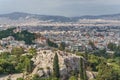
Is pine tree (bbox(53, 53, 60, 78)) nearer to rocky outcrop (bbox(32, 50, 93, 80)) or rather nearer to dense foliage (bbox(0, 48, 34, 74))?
rocky outcrop (bbox(32, 50, 93, 80))

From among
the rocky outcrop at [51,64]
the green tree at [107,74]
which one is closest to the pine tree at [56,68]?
the rocky outcrop at [51,64]

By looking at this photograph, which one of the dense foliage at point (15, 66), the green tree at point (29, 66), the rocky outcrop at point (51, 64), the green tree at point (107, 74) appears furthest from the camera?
the dense foliage at point (15, 66)

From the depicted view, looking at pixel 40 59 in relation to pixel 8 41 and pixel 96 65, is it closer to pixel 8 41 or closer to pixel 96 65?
pixel 96 65

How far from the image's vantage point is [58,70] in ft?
180

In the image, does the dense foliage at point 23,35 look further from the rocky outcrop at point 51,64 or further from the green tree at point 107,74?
the green tree at point 107,74

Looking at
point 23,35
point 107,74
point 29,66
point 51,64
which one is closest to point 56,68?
point 51,64

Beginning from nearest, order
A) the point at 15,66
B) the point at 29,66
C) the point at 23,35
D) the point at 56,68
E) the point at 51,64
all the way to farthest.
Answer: the point at 56,68
the point at 29,66
the point at 51,64
the point at 15,66
the point at 23,35

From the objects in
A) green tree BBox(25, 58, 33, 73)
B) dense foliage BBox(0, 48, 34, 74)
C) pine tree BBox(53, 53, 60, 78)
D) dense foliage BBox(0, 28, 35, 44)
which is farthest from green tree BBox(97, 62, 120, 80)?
dense foliage BBox(0, 28, 35, 44)

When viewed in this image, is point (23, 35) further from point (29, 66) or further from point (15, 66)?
point (29, 66)

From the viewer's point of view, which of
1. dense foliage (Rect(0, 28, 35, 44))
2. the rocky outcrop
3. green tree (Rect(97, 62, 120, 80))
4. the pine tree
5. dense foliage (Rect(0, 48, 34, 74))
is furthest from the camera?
dense foliage (Rect(0, 28, 35, 44))

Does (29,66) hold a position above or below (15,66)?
above

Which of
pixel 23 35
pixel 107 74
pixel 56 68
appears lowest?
pixel 23 35

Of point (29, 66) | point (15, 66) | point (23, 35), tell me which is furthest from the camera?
point (23, 35)

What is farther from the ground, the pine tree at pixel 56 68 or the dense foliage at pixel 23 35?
the pine tree at pixel 56 68
